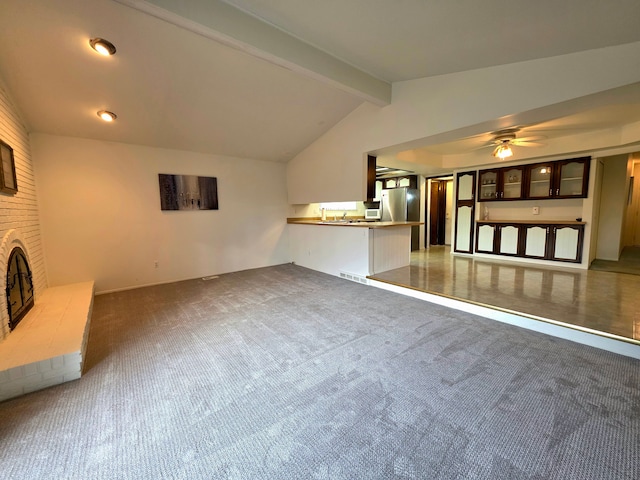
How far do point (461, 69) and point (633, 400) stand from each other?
3.25m

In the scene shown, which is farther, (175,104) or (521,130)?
(521,130)

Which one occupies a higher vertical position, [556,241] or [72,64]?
[72,64]

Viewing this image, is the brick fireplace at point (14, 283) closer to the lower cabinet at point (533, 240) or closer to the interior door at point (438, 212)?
the lower cabinet at point (533, 240)

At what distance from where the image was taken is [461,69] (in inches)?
114

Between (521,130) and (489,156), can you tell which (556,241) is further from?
(521,130)

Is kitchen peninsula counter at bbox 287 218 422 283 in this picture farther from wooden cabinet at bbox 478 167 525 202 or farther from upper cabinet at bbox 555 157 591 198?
upper cabinet at bbox 555 157 591 198

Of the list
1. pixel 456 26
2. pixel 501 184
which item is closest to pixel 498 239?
pixel 501 184

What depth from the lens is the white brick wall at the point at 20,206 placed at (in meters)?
2.44

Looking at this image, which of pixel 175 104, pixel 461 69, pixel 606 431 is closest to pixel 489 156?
pixel 461 69

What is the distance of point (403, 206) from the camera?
23.1ft

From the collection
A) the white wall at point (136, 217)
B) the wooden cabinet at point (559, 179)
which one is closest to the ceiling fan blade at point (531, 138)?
the wooden cabinet at point (559, 179)

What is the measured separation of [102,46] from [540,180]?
23.7 ft

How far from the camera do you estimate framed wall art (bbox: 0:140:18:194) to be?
8.07 ft

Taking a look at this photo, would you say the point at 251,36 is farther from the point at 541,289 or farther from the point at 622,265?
the point at 622,265
